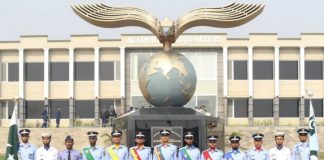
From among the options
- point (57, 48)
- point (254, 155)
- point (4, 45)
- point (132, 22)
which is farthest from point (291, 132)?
point (254, 155)

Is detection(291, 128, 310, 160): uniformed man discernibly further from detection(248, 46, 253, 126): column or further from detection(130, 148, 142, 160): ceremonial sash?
detection(248, 46, 253, 126): column

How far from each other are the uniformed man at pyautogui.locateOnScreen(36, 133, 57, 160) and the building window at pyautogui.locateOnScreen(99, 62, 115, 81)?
104 feet

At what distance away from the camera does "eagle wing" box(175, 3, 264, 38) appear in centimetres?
1578

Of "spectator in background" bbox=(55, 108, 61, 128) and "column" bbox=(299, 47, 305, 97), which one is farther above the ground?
"column" bbox=(299, 47, 305, 97)

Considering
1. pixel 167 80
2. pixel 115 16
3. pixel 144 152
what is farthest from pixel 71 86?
pixel 144 152

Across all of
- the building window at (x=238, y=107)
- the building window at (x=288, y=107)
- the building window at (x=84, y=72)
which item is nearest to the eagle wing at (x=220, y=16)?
the building window at (x=238, y=107)

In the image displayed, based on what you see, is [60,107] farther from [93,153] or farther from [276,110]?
[93,153]

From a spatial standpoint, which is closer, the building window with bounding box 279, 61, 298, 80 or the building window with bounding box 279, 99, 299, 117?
the building window with bounding box 279, 99, 299, 117

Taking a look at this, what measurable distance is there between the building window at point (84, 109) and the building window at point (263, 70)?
9897 mm

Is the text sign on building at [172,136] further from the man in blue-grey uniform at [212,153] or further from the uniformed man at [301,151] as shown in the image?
the uniformed man at [301,151]

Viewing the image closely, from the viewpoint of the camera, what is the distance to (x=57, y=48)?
144 ft

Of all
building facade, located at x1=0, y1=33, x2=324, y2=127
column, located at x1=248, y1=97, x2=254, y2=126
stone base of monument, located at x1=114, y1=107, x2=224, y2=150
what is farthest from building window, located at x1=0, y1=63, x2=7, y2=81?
stone base of monument, located at x1=114, y1=107, x2=224, y2=150

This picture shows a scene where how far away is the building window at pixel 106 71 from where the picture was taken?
145 ft

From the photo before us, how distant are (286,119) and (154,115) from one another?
98.6 ft
